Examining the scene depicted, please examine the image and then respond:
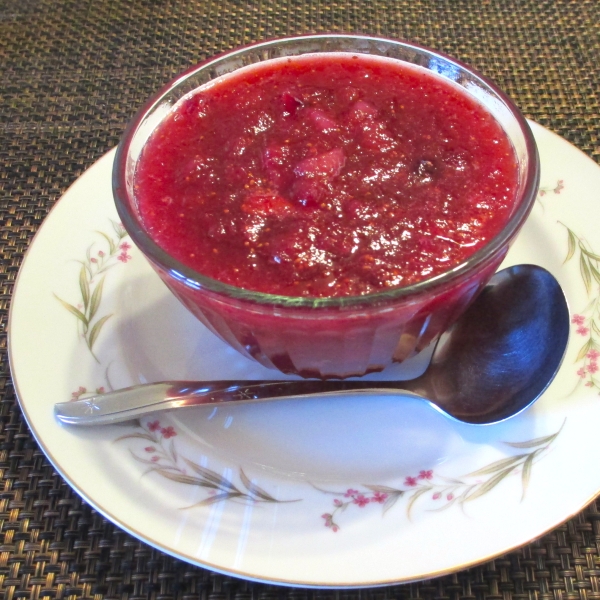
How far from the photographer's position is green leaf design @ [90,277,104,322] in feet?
4.97

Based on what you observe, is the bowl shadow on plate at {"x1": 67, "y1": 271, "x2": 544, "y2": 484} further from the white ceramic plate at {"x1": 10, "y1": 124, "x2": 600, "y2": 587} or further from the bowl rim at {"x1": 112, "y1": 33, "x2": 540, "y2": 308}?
the bowl rim at {"x1": 112, "y1": 33, "x2": 540, "y2": 308}

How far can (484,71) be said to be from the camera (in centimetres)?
227

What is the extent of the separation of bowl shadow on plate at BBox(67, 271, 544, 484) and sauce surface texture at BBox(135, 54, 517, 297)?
1.11ft

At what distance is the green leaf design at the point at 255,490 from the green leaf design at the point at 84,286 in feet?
2.06

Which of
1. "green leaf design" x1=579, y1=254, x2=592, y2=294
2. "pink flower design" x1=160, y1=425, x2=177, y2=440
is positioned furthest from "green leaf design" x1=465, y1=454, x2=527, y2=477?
"pink flower design" x1=160, y1=425, x2=177, y2=440

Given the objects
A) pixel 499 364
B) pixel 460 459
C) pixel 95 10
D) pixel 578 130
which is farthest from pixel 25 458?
pixel 95 10

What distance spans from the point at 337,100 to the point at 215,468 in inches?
36.0

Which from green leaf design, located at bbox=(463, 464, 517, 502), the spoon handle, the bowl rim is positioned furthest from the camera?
the spoon handle

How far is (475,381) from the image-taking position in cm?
133

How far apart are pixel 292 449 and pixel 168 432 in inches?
10.5

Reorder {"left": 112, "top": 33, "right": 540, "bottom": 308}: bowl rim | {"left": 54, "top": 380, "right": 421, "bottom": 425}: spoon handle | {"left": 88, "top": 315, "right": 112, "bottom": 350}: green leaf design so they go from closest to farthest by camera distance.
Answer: {"left": 112, "top": 33, "right": 540, "bottom": 308}: bowl rim
{"left": 54, "top": 380, "right": 421, "bottom": 425}: spoon handle
{"left": 88, "top": 315, "right": 112, "bottom": 350}: green leaf design

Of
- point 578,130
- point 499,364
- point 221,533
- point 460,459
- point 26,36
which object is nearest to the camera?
point 221,533

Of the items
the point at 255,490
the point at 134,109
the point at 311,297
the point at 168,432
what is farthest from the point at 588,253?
the point at 134,109

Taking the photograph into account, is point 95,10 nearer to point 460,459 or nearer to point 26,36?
point 26,36
